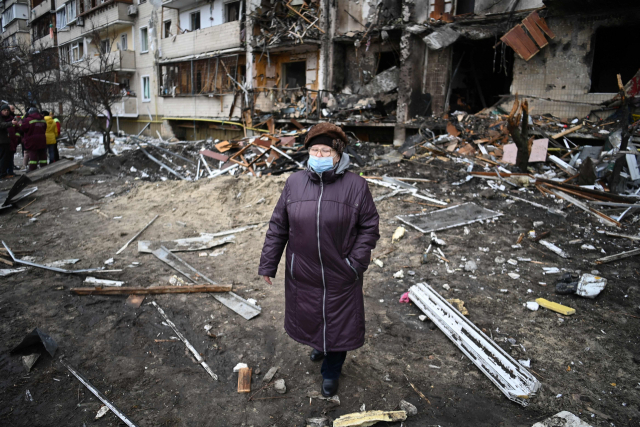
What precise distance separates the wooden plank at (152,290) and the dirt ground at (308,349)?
82 mm

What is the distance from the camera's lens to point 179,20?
74.4ft

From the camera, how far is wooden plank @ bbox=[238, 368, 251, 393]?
2.93 m

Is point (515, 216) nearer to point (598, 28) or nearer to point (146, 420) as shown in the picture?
point (146, 420)

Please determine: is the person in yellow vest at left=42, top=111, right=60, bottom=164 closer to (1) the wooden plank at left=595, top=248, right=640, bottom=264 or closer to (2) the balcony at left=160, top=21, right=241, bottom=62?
(2) the balcony at left=160, top=21, right=241, bottom=62

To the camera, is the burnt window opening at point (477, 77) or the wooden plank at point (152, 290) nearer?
the wooden plank at point (152, 290)

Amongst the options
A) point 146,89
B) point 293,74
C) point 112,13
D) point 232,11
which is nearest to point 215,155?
point 293,74

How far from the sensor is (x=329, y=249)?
2469 millimetres

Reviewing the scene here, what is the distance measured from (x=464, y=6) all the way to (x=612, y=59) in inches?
210

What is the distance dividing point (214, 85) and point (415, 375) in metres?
20.1

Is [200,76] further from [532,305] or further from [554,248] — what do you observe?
[532,305]

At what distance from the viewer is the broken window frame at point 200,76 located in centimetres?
1948

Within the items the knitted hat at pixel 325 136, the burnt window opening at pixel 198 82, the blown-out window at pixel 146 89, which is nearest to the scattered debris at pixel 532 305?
the knitted hat at pixel 325 136

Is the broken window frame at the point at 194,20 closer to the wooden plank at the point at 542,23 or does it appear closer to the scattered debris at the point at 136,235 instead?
the wooden plank at the point at 542,23

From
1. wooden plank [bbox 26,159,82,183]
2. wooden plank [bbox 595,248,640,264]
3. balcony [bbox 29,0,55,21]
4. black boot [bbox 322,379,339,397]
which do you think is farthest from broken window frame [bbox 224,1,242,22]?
balcony [bbox 29,0,55,21]
